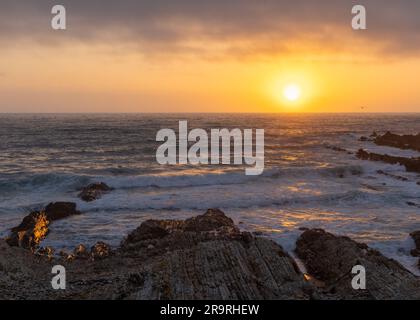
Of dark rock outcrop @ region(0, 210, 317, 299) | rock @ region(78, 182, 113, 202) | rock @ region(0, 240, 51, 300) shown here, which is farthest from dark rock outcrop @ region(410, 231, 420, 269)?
rock @ region(78, 182, 113, 202)

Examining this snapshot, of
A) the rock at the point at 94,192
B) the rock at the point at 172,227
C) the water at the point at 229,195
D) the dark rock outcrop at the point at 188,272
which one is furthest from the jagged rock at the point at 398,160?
the dark rock outcrop at the point at 188,272

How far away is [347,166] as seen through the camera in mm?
40594

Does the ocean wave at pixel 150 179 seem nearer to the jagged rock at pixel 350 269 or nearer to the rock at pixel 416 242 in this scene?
the rock at pixel 416 242

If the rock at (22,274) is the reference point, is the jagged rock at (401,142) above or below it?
above

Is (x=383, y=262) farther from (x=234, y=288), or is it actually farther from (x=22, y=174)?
(x=22, y=174)

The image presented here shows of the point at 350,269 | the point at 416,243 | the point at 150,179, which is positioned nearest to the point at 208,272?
the point at 350,269

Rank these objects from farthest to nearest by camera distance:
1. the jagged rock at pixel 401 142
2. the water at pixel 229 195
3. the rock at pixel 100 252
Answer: the jagged rock at pixel 401 142 → the water at pixel 229 195 → the rock at pixel 100 252

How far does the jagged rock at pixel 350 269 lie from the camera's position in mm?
10523

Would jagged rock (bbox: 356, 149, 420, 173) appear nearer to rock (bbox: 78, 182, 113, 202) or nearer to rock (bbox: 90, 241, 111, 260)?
rock (bbox: 78, 182, 113, 202)

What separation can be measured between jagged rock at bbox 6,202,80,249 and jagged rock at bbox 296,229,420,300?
11.2 metres

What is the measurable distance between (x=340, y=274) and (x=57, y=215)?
16096 millimetres

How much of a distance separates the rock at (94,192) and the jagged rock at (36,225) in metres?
3.18

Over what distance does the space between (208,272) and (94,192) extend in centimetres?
1961
